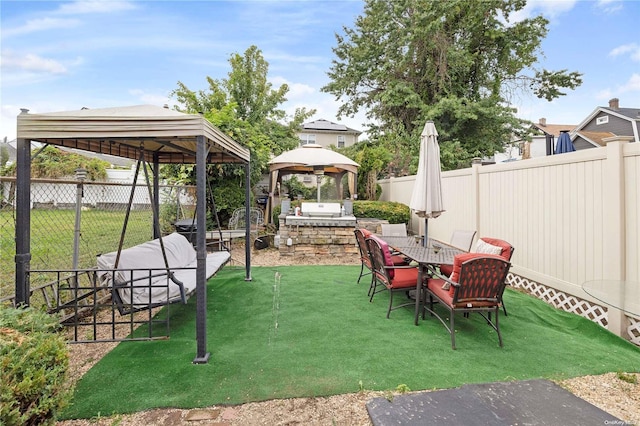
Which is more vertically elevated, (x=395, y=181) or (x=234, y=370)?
(x=395, y=181)

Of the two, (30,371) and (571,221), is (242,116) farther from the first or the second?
(30,371)

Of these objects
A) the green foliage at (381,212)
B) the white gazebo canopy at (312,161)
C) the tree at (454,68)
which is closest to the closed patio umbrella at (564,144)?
the green foliage at (381,212)

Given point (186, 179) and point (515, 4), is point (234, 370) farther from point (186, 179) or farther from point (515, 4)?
point (515, 4)

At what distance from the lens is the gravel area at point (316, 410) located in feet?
6.99

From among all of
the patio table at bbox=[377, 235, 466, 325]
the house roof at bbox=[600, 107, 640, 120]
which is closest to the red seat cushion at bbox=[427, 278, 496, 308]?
the patio table at bbox=[377, 235, 466, 325]

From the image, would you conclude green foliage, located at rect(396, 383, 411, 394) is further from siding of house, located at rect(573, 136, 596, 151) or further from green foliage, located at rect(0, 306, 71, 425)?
siding of house, located at rect(573, 136, 596, 151)

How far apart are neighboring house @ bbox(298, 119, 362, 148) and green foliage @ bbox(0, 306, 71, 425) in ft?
83.0

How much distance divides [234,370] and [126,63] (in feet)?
20.6

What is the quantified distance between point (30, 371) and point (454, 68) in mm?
15375

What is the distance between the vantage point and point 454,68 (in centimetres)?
1324

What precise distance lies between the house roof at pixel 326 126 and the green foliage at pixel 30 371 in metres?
25.7

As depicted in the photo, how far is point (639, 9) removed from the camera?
14.6 ft

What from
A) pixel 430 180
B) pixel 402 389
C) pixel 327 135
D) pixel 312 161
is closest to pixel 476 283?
pixel 402 389

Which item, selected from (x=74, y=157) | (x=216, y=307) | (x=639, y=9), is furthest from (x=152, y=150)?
(x=74, y=157)
